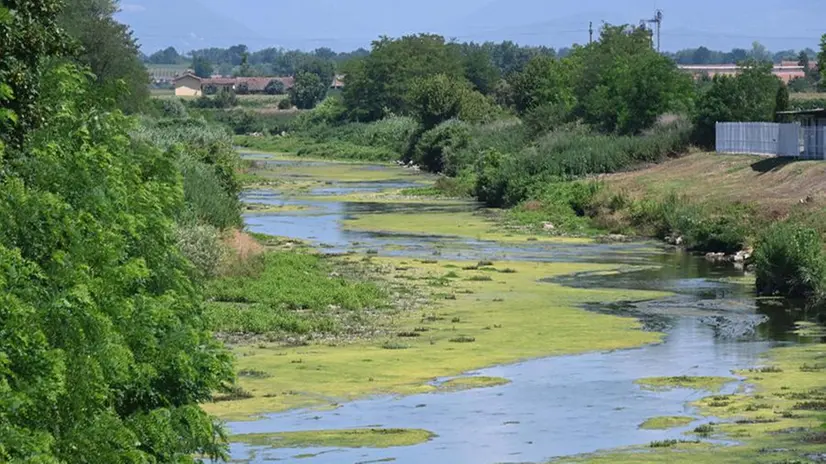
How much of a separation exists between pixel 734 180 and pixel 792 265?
24.6 meters

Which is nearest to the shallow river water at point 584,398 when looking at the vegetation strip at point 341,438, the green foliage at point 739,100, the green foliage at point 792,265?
the vegetation strip at point 341,438

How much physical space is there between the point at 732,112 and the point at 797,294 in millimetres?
40501

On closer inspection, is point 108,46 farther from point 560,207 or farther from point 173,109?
point 173,109

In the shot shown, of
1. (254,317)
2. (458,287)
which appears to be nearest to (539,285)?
(458,287)

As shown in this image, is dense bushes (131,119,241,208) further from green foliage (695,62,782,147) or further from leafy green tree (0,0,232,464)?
green foliage (695,62,782,147)

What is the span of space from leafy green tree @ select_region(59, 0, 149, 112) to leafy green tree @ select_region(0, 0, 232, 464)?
61.3 meters

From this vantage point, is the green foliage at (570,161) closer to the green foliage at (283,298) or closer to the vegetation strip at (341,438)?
the green foliage at (283,298)

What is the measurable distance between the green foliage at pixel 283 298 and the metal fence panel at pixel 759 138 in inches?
1093

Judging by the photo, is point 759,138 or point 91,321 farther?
point 759,138

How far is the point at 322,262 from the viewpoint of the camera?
51.6 meters

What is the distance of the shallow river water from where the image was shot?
25.6 m

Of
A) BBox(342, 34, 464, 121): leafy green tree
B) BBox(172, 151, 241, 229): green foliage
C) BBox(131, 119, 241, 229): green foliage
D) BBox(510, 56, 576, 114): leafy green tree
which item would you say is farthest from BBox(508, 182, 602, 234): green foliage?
BBox(342, 34, 464, 121): leafy green tree

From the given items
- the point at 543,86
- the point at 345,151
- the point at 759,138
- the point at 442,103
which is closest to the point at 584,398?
the point at 759,138

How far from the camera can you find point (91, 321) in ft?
54.6
